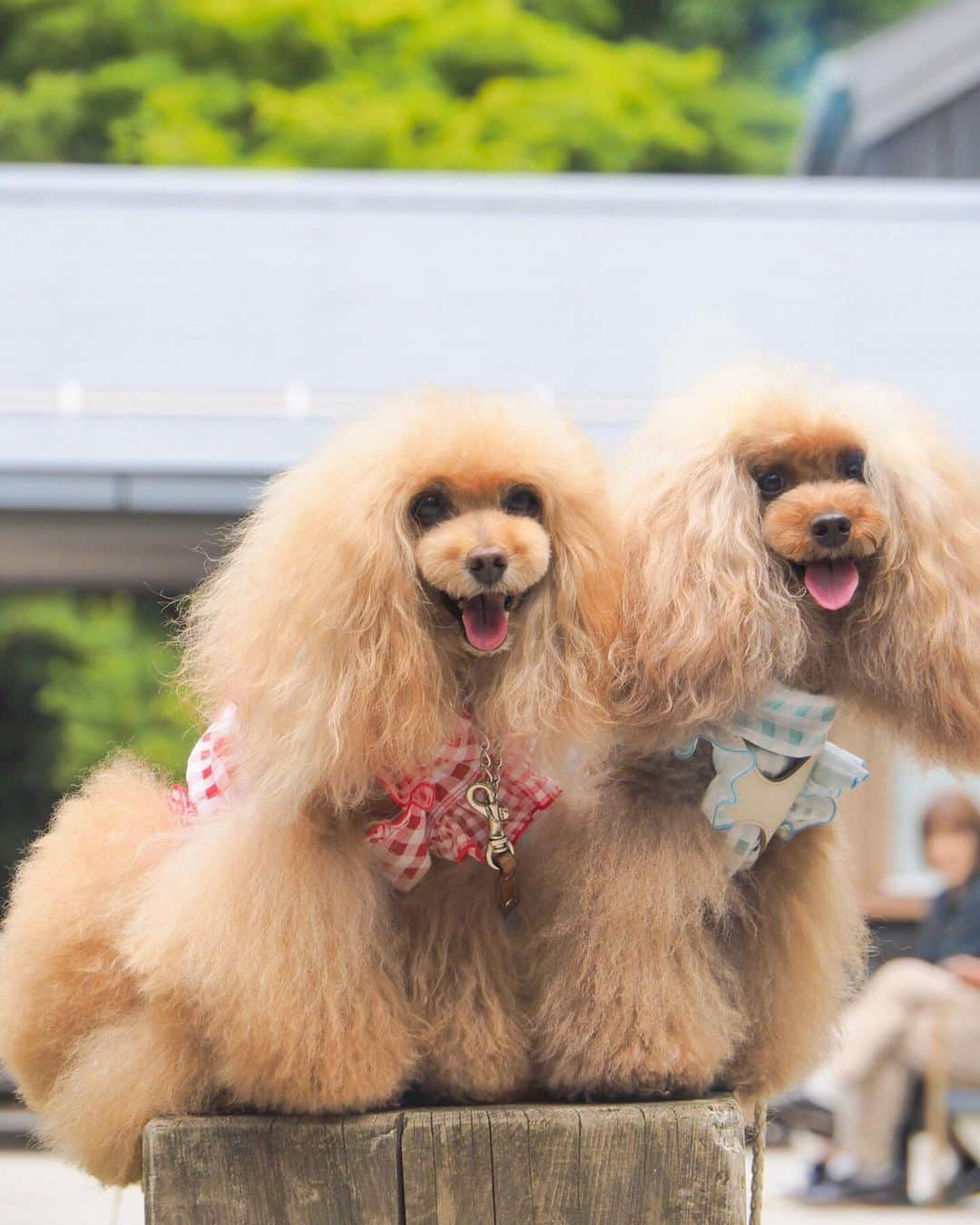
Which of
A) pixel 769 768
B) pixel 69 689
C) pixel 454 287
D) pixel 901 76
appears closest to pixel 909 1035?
pixel 454 287

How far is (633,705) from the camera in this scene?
1.64 m

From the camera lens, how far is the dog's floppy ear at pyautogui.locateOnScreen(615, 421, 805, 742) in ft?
5.31

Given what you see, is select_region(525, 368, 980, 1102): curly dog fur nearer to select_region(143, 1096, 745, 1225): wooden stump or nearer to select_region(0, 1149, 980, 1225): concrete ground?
select_region(143, 1096, 745, 1225): wooden stump

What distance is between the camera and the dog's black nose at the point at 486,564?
153 cm

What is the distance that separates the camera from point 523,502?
5.30 ft

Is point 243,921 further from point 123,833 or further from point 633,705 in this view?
point 633,705

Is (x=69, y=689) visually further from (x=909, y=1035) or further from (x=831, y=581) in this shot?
(x=831, y=581)

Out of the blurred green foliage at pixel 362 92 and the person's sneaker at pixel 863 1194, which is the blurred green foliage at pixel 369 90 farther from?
the person's sneaker at pixel 863 1194

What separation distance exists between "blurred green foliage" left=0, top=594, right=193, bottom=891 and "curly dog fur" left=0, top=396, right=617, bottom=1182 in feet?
22.8

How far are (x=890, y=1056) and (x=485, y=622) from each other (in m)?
2.98

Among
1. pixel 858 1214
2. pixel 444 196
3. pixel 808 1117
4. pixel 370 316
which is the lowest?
pixel 858 1214

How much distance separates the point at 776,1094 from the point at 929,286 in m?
3.47

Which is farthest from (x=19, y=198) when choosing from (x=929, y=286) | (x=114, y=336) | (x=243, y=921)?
(x=243, y=921)

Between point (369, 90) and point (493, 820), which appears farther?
point (369, 90)
